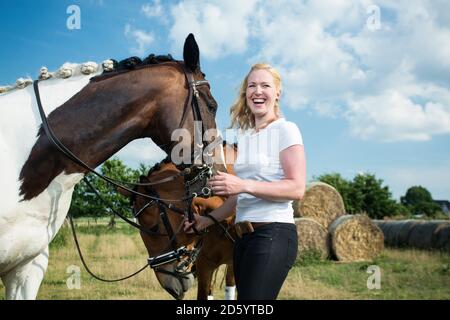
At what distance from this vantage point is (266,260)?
248cm

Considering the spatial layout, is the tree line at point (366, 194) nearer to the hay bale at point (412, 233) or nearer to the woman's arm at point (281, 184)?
the hay bale at point (412, 233)

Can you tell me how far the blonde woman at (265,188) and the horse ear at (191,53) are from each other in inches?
22.8

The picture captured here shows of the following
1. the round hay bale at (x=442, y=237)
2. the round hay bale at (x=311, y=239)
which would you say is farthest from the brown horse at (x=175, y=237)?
the round hay bale at (x=442, y=237)

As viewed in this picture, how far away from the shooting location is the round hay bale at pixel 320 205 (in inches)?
553

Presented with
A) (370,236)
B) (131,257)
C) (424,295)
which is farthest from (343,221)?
(131,257)

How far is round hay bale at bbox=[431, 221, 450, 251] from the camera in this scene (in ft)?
44.0

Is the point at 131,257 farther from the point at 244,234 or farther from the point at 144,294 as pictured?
the point at 244,234

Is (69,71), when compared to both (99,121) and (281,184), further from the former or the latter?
(281,184)

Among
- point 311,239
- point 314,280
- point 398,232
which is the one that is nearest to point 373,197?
point 398,232

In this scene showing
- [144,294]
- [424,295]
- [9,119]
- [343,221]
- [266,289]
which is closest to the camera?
[266,289]

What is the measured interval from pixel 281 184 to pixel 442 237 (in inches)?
511
